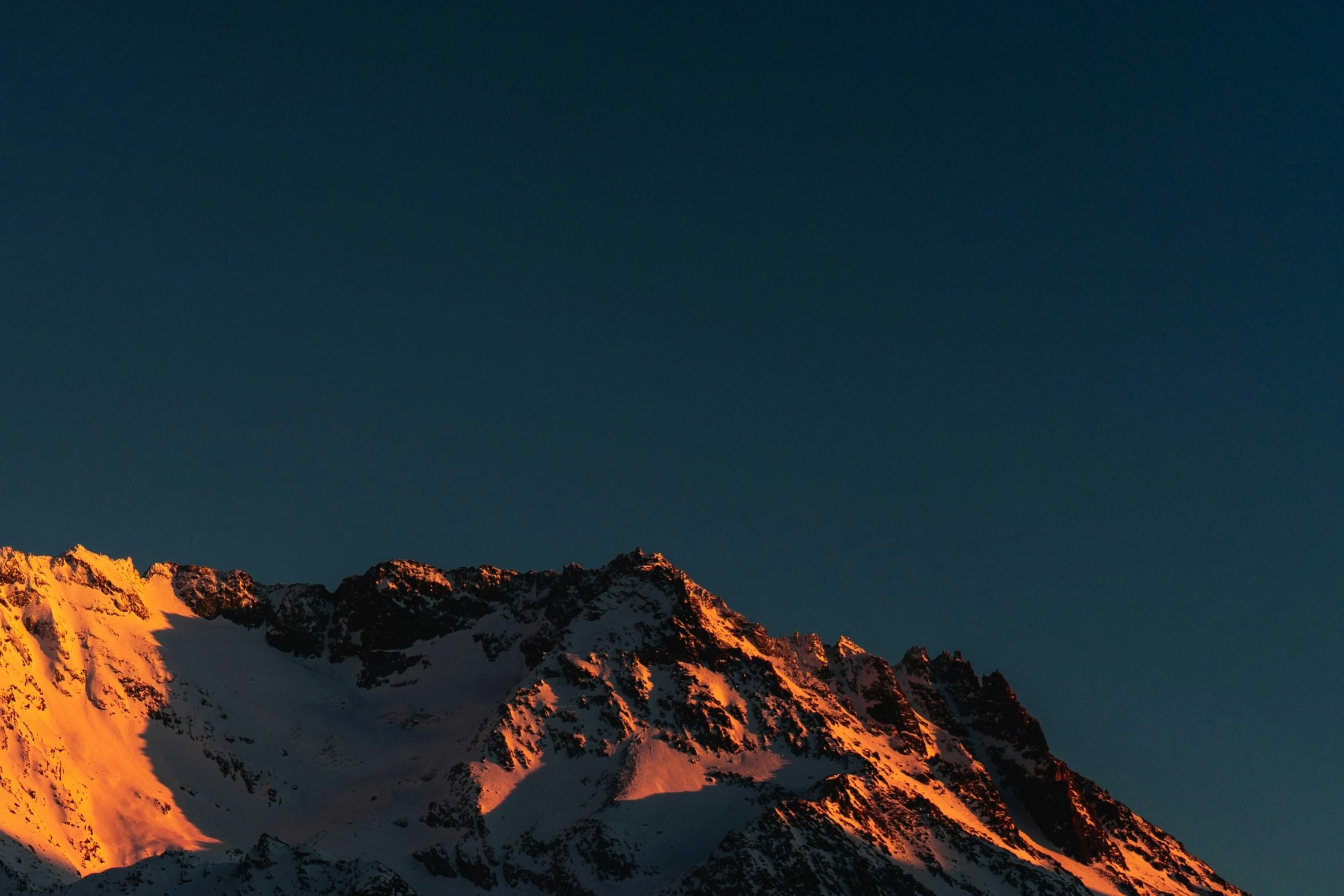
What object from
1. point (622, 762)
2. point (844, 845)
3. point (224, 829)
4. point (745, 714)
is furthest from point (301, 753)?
point (844, 845)

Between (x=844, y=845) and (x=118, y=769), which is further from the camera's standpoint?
(x=118, y=769)

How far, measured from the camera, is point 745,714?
192 m

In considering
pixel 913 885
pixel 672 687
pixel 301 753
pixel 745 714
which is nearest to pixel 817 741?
pixel 745 714

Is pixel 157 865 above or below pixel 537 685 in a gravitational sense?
below

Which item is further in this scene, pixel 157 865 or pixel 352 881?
pixel 157 865

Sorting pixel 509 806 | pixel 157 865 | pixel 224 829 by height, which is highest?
pixel 509 806

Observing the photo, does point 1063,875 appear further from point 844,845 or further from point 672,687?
point 672,687

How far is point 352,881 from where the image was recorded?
11000 cm

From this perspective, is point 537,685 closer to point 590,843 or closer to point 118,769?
point 590,843

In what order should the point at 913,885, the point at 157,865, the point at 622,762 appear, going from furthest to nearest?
the point at 622,762 → the point at 913,885 → the point at 157,865

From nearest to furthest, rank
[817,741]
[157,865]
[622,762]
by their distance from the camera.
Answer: [157,865] → [622,762] → [817,741]

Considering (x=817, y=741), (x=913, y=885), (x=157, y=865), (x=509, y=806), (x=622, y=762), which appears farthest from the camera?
(x=817, y=741)

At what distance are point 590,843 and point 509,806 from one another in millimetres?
14694

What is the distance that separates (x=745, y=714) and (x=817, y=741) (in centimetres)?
1202
